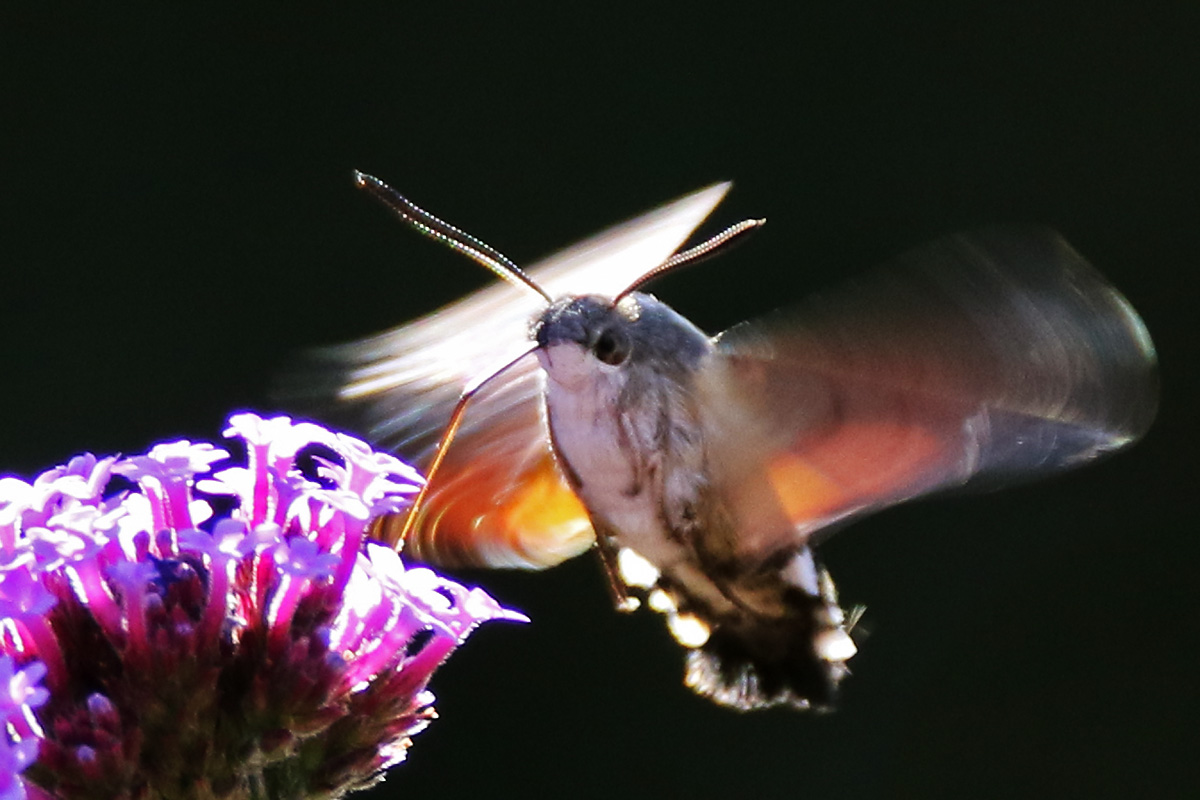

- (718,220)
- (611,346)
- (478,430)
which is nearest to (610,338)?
(611,346)

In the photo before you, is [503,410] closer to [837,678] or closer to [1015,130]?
[837,678]

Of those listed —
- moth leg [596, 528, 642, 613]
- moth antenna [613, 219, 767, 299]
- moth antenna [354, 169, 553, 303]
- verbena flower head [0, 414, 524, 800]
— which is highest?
moth antenna [354, 169, 553, 303]

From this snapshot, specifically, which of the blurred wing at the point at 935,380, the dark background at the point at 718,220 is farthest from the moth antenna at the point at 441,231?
the dark background at the point at 718,220

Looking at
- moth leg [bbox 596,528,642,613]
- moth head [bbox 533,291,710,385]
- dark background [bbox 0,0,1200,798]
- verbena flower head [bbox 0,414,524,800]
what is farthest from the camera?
dark background [bbox 0,0,1200,798]

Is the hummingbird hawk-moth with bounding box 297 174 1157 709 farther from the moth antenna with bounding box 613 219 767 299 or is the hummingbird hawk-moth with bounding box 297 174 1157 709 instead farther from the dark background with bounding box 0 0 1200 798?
the dark background with bounding box 0 0 1200 798

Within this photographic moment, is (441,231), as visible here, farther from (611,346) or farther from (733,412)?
(733,412)

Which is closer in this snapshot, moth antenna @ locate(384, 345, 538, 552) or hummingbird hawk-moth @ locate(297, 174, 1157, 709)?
hummingbird hawk-moth @ locate(297, 174, 1157, 709)

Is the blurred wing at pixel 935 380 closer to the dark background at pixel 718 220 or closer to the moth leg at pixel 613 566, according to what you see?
the moth leg at pixel 613 566

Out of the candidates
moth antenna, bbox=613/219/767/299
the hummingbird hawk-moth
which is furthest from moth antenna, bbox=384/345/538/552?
moth antenna, bbox=613/219/767/299
